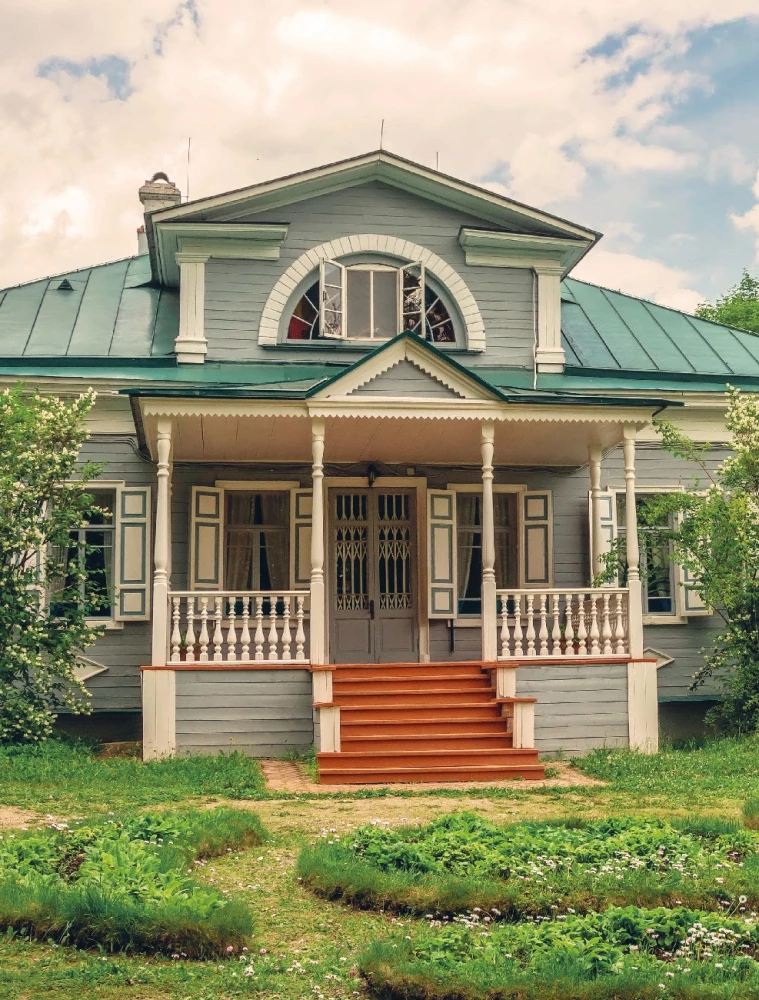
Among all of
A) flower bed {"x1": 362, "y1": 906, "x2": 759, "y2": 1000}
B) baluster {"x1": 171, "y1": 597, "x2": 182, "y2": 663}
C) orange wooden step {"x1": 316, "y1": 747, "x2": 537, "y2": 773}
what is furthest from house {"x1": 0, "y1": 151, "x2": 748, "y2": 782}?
flower bed {"x1": 362, "y1": 906, "x2": 759, "y2": 1000}

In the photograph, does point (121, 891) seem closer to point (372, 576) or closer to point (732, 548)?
point (372, 576)

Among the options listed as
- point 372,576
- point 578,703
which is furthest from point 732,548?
point 372,576

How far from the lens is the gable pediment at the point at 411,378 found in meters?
11.8

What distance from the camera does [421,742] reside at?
11.0 m

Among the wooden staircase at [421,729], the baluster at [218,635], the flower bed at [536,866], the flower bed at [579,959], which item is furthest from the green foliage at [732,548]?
the flower bed at [579,959]

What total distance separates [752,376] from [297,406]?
6899mm

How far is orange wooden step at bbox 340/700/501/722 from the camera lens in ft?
37.3

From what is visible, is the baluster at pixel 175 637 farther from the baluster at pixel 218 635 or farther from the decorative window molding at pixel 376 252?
the decorative window molding at pixel 376 252

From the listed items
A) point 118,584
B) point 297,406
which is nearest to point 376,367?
point 297,406

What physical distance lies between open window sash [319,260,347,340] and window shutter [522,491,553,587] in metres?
3.07

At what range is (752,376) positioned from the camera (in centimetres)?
1554

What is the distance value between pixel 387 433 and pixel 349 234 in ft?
10.1

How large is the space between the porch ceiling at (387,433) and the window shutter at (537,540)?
0.52 meters

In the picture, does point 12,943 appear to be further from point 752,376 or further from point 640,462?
point 752,376
